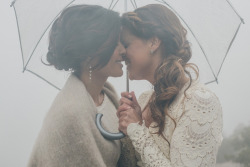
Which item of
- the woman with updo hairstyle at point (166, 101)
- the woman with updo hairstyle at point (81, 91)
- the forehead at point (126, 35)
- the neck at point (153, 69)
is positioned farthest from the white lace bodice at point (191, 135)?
the forehead at point (126, 35)

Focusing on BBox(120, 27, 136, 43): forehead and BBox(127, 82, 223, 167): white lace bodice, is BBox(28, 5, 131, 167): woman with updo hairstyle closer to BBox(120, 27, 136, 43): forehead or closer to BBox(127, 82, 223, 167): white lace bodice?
BBox(120, 27, 136, 43): forehead

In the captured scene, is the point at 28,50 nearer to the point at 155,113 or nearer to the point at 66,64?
the point at 66,64

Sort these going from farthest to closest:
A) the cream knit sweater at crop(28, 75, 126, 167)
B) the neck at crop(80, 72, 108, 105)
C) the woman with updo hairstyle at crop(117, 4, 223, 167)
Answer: the neck at crop(80, 72, 108, 105) → the woman with updo hairstyle at crop(117, 4, 223, 167) → the cream knit sweater at crop(28, 75, 126, 167)

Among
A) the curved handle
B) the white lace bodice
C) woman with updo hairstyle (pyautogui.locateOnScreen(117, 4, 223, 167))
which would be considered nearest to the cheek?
woman with updo hairstyle (pyautogui.locateOnScreen(117, 4, 223, 167))

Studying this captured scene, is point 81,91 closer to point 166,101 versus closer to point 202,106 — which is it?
point 166,101

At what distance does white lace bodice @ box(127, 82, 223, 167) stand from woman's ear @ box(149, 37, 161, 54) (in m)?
0.33

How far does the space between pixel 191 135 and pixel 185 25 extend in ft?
2.63

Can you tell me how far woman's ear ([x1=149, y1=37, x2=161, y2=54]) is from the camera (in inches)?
89.2

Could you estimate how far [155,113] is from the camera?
7.24 feet

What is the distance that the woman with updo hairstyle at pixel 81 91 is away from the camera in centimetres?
190

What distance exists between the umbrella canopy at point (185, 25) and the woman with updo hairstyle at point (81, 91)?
0.20 metres

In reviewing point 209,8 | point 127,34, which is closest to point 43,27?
point 127,34

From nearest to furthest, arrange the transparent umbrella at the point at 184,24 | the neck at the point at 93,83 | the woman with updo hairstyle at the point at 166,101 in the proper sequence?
1. the woman with updo hairstyle at the point at 166,101
2. the neck at the point at 93,83
3. the transparent umbrella at the point at 184,24

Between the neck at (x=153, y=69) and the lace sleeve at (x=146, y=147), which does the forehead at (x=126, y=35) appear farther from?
the lace sleeve at (x=146, y=147)
